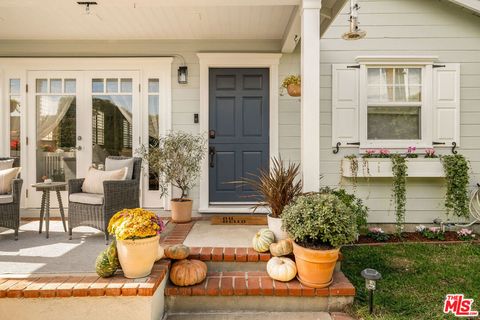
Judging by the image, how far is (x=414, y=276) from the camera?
307 centimetres

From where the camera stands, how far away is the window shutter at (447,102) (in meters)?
4.56

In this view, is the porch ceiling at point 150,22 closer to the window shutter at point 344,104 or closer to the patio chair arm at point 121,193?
the window shutter at point 344,104

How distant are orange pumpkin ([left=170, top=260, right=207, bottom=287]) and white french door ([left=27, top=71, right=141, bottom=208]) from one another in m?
2.57

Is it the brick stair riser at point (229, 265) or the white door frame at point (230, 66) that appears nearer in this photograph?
the brick stair riser at point (229, 265)

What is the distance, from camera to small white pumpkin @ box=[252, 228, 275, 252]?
110 inches

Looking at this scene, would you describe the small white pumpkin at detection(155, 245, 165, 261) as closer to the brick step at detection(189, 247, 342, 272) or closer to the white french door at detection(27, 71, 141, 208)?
the brick step at detection(189, 247, 342, 272)

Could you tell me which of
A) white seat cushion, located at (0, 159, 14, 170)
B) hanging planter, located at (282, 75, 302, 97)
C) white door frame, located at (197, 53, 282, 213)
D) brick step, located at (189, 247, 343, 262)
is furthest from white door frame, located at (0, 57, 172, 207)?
brick step, located at (189, 247, 343, 262)

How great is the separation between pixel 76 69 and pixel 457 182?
549 centimetres

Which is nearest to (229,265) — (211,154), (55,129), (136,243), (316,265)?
(316,265)

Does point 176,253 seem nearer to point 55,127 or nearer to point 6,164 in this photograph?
point 6,164

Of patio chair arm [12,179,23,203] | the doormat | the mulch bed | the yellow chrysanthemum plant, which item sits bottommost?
the mulch bed

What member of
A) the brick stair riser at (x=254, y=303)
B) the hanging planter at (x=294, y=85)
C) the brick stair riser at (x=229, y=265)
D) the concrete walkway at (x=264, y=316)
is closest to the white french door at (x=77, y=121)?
the hanging planter at (x=294, y=85)

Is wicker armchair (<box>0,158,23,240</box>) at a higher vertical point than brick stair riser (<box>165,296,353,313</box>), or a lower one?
higher

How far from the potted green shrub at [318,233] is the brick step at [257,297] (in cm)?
10
